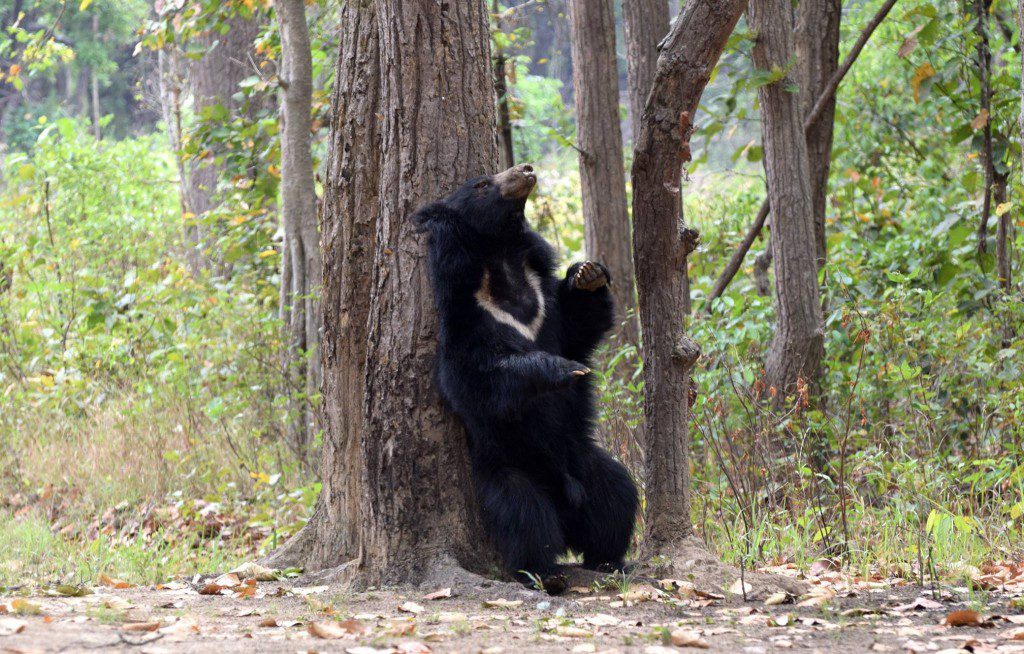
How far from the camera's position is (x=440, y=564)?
164 inches

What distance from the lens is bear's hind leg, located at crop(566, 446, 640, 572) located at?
4430 millimetres

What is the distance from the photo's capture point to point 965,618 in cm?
329

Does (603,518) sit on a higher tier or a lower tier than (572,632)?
higher

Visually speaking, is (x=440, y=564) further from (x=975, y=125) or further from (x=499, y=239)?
(x=975, y=125)

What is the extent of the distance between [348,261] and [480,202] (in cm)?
75

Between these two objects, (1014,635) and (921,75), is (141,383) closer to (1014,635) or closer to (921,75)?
(921,75)

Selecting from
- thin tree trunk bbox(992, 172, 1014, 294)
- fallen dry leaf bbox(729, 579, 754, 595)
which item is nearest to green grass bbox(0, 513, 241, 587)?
fallen dry leaf bbox(729, 579, 754, 595)

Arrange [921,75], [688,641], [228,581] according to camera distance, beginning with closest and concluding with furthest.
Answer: [688,641]
[228,581]
[921,75]

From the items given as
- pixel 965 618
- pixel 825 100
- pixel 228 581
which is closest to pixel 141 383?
pixel 228 581

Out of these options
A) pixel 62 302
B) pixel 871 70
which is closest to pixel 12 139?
pixel 62 302

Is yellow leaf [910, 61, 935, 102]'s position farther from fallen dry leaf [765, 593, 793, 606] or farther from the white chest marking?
fallen dry leaf [765, 593, 793, 606]

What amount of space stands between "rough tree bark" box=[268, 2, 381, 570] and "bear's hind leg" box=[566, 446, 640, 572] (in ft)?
3.35

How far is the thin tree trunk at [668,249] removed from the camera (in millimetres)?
3648

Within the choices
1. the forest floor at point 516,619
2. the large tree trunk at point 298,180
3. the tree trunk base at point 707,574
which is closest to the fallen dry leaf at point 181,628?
the forest floor at point 516,619
